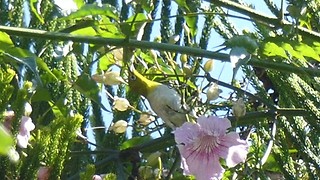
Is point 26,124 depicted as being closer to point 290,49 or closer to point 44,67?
point 44,67

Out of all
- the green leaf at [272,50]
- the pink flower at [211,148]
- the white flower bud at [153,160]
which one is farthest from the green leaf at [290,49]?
the white flower bud at [153,160]

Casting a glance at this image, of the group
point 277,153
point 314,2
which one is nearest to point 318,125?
point 277,153

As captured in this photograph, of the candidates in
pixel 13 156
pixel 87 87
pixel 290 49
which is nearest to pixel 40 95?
pixel 87 87

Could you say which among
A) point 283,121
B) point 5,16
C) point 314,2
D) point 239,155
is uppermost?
point 5,16

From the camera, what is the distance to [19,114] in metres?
0.69

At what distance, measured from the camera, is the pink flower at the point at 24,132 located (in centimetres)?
70

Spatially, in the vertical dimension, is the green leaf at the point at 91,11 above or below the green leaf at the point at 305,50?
above

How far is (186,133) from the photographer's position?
0.72 meters

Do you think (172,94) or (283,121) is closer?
(172,94)

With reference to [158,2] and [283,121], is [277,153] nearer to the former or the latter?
[283,121]

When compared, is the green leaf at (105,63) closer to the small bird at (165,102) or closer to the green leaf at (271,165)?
the small bird at (165,102)

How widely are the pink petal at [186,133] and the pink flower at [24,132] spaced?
0.52ft

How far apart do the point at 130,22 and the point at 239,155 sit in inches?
7.8

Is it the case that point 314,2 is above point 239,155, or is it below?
above
